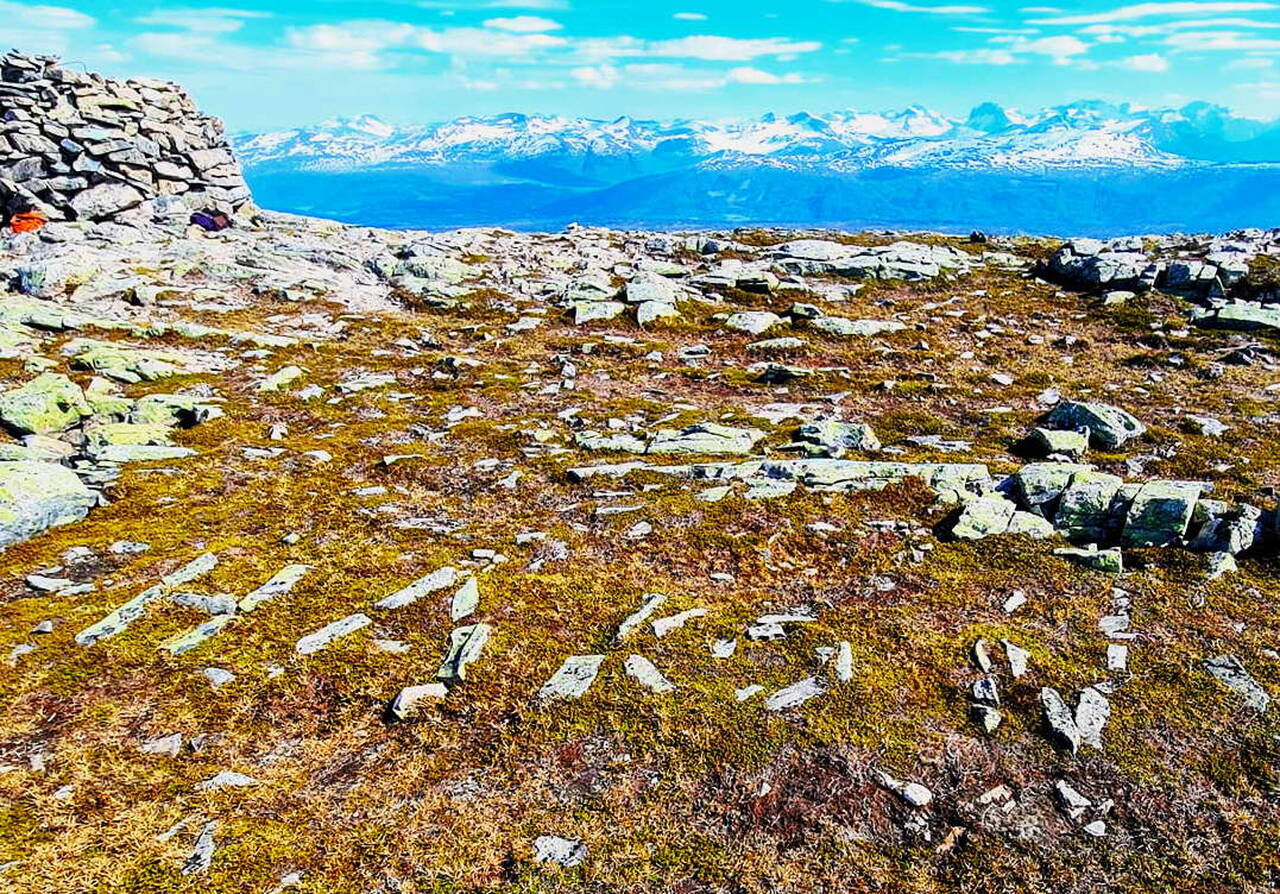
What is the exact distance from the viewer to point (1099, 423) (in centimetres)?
1703

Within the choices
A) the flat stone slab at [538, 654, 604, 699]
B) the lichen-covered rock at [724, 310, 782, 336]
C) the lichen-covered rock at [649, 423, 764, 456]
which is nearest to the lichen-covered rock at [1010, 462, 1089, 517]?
the lichen-covered rock at [649, 423, 764, 456]

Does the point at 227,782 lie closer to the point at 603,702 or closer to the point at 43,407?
the point at 603,702

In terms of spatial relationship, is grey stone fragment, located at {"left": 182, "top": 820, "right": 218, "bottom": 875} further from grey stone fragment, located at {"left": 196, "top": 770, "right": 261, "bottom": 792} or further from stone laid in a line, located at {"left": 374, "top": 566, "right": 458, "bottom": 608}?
stone laid in a line, located at {"left": 374, "top": 566, "right": 458, "bottom": 608}

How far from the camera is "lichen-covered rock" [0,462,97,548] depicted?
11.6 meters

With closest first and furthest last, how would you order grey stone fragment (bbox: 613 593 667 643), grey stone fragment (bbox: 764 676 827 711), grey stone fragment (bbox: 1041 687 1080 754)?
grey stone fragment (bbox: 1041 687 1080 754) < grey stone fragment (bbox: 764 676 827 711) < grey stone fragment (bbox: 613 593 667 643)

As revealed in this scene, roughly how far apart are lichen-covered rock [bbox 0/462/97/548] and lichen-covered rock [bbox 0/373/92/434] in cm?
279

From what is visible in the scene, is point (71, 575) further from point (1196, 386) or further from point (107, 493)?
point (1196, 386)

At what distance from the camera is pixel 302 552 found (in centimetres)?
1177

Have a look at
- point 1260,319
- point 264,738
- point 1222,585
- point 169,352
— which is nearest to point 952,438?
point 1222,585

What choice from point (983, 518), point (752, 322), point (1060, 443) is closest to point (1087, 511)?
point (983, 518)

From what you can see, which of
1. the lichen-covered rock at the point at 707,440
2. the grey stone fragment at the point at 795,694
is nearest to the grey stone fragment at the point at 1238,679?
the grey stone fragment at the point at 795,694

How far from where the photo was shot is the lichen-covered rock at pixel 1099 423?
16.8 m

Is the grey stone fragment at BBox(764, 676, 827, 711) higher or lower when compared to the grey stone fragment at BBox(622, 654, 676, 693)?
lower

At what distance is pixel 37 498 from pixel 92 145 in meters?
39.1
